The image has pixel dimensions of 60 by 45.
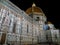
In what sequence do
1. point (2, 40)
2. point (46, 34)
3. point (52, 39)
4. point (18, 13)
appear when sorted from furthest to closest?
1. point (46, 34)
2. point (52, 39)
3. point (18, 13)
4. point (2, 40)

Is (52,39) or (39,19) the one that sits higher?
(39,19)

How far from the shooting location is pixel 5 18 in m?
9.06

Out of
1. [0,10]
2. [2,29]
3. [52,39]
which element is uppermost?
[0,10]

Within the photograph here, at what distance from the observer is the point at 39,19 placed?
2105 cm

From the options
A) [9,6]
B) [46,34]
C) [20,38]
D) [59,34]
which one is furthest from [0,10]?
[59,34]

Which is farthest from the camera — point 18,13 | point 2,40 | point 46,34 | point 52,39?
point 46,34

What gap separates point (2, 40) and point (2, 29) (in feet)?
3.51

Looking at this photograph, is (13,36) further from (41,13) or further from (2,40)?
(41,13)

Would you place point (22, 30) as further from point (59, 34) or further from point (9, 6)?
point (59, 34)

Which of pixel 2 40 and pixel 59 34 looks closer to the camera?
pixel 2 40

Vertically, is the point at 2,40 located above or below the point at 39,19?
below

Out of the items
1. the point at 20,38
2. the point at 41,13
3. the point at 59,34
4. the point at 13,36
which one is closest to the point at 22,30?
the point at 20,38

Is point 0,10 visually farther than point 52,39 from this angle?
No

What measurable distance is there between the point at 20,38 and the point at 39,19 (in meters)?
11.2
